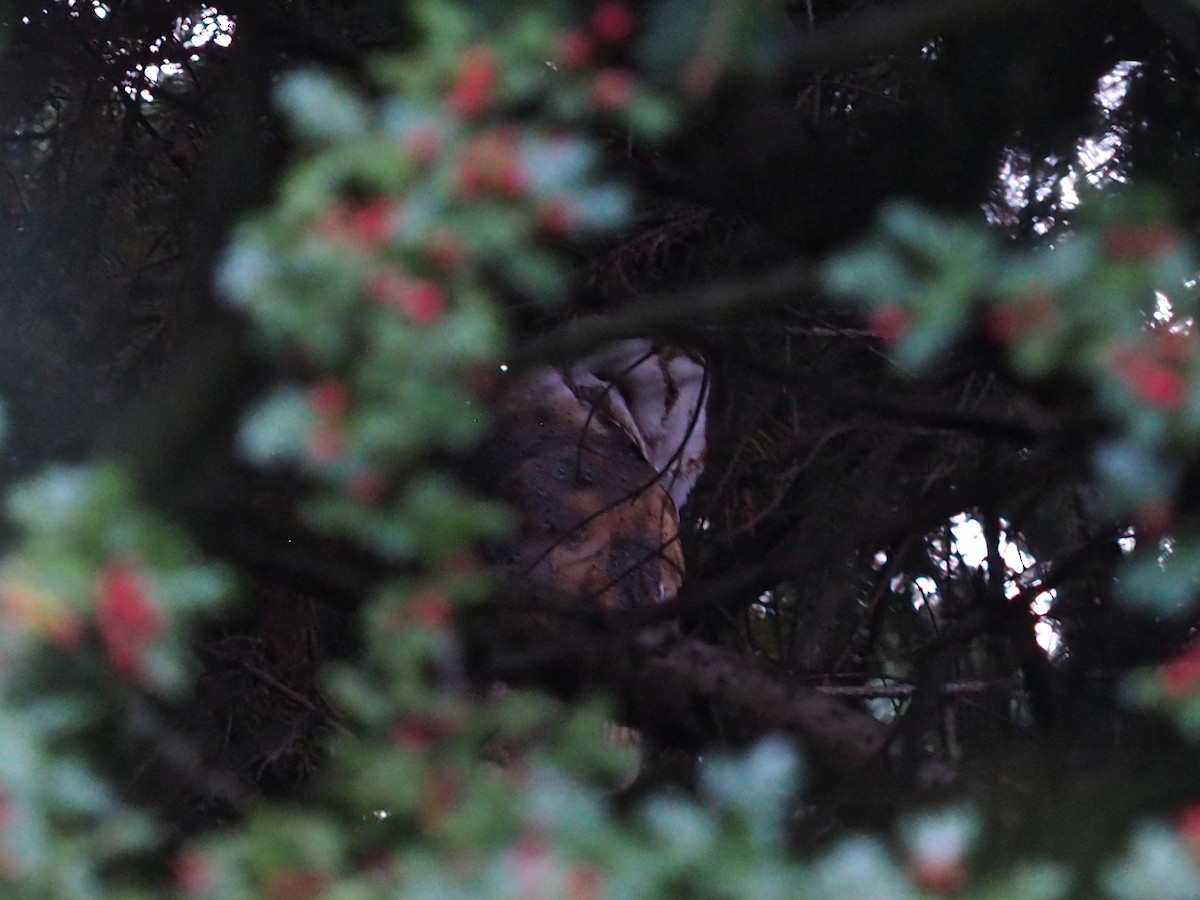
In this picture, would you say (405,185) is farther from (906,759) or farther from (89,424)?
(906,759)

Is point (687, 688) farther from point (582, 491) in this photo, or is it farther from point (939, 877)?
point (582, 491)

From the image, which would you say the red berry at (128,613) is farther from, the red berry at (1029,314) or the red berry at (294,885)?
the red berry at (1029,314)

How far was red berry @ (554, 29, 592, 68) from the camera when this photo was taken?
1.12 meters

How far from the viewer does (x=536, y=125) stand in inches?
45.9

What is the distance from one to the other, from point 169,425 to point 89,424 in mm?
492

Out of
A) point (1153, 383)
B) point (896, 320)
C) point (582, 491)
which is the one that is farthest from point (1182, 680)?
point (582, 491)

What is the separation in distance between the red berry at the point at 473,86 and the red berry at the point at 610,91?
0.10m

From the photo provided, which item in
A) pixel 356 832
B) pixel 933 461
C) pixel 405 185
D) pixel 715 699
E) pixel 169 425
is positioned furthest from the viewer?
pixel 933 461

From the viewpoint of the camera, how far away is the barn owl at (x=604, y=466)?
3227 millimetres

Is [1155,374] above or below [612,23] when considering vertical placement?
below

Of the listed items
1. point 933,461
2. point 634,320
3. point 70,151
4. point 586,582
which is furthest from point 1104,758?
point 70,151

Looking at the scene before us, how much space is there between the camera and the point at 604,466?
351 cm

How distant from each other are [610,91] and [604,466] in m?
2.40

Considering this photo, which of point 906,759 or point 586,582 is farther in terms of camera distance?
point 586,582
